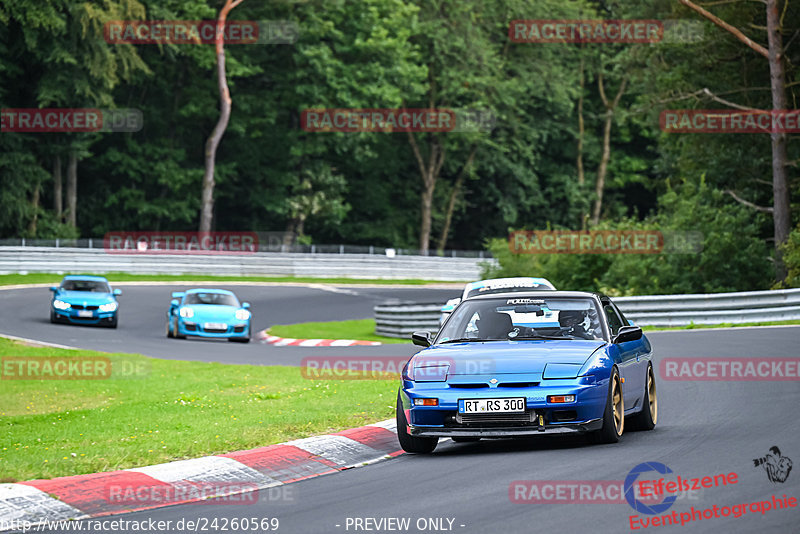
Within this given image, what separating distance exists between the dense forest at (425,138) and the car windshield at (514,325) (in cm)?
1954

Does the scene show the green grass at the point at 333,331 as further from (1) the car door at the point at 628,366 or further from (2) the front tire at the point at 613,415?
(2) the front tire at the point at 613,415

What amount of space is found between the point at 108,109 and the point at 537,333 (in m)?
46.8

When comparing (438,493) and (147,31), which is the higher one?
(147,31)

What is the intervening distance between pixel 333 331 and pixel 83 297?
6841mm

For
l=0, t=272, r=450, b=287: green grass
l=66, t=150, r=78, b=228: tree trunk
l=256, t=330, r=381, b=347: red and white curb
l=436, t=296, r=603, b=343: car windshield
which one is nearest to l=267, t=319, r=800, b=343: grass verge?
l=256, t=330, r=381, b=347: red and white curb

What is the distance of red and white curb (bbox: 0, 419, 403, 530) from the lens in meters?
7.47

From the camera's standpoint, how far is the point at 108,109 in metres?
54.5

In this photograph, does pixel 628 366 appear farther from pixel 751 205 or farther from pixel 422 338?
pixel 751 205

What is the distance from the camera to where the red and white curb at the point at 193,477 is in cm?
747

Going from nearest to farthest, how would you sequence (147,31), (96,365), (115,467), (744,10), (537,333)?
(115,467) < (537,333) < (96,365) < (744,10) < (147,31)

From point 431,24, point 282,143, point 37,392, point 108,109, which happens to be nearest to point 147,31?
point 108,109

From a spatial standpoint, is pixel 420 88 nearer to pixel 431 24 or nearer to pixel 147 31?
pixel 431 24

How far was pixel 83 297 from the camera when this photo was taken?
29.8 metres

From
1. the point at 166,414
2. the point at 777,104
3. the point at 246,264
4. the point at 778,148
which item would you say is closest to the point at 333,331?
the point at 778,148
